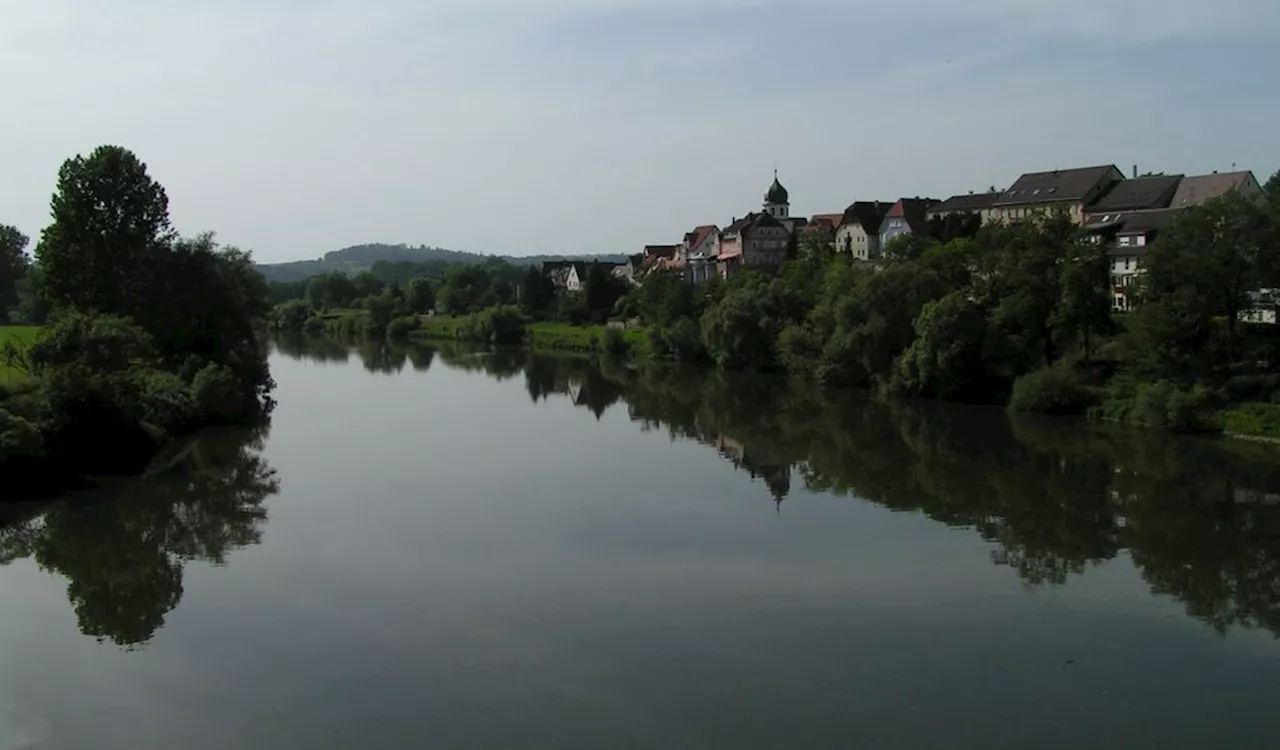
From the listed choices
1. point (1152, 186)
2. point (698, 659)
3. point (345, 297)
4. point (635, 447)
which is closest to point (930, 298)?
point (635, 447)

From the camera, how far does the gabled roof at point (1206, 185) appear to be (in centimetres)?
5188

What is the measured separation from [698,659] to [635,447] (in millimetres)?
17480

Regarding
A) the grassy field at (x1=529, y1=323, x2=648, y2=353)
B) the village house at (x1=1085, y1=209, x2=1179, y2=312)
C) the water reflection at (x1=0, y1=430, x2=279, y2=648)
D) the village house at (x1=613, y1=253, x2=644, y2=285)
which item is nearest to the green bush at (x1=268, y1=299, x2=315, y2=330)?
the grassy field at (x1=529, y1=323, x2=648, y2=353)

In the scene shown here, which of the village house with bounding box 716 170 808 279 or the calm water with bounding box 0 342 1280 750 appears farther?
the village house with bounding box 716 170 808 279

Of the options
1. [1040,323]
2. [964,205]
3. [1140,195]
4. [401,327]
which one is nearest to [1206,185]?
[1140,195]

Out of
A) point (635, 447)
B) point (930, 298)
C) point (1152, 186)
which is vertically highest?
point (1152, 186)

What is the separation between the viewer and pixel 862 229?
7075 centimetres

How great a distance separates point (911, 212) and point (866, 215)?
361cm

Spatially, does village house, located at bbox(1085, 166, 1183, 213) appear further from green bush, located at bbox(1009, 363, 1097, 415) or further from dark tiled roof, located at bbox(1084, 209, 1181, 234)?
green bush, located at bbox(1009, 363, 1097, 415)

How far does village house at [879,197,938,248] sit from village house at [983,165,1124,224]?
4.29 m

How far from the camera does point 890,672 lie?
13586 mm

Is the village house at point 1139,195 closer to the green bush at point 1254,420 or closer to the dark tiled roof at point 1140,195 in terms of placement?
the dark tiled roof at point 1140,195

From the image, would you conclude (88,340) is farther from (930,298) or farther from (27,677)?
(930,298)

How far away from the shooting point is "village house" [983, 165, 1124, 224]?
58750 millimetres
